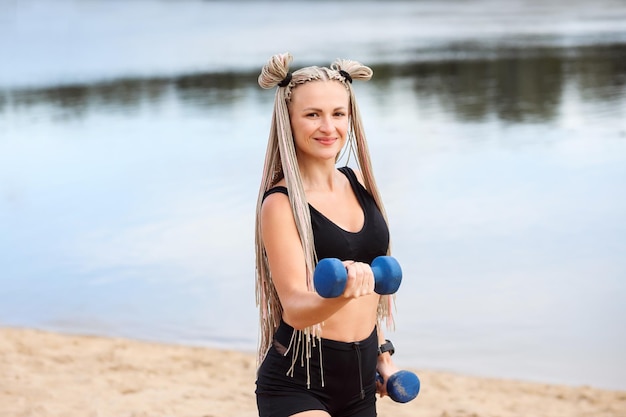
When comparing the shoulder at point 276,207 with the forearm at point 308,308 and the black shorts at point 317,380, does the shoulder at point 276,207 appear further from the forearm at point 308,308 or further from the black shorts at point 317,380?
the black shorts at point 317,380

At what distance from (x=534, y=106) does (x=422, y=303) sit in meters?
9.53

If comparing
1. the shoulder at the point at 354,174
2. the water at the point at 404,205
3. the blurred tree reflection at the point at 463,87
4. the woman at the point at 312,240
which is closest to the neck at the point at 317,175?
the woman at the point at 312,240

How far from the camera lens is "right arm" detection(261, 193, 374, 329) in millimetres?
2914

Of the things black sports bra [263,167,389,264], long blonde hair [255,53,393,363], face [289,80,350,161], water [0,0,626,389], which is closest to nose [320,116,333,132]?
face [289,80,350,161]

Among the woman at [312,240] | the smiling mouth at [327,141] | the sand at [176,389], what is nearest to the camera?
the woman at [312,240]

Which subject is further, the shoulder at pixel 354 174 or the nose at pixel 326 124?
the shoulder at pixel 354 174

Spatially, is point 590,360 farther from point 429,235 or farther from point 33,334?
point 33,334

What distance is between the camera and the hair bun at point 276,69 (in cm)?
318

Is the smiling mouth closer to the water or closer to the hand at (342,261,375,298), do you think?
the hand at (342,261,375,298)

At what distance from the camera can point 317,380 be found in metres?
3.18

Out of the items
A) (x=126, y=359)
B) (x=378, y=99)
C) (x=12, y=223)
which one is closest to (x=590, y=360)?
(x=126, y=359)

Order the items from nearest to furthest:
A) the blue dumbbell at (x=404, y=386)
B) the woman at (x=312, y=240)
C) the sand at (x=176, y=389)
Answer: the woman at (x=312, y=240) → the blue dumbbell at (x=404, y=386) → the sand at (x=176, y=389)

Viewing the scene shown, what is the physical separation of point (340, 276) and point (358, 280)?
64 mm

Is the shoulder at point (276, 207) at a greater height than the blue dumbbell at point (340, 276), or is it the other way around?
the shoulder at point (276, 207)
